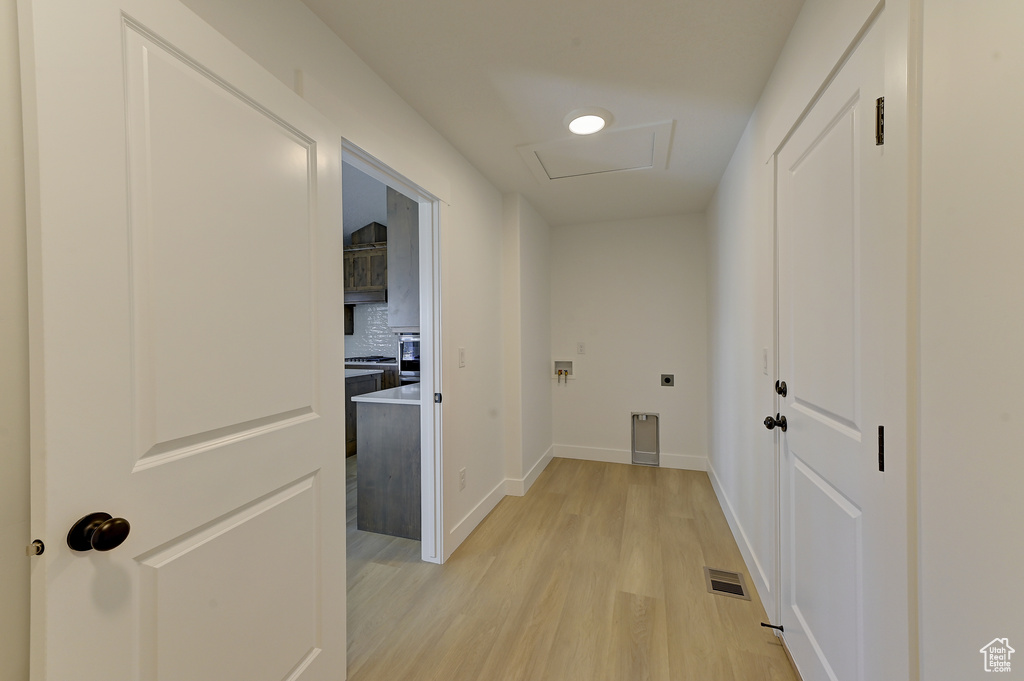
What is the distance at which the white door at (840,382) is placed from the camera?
37.1 inches

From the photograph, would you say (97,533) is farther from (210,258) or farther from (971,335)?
(971,335)

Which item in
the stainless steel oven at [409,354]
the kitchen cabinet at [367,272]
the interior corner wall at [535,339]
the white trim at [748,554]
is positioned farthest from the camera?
the kitchen cabinet at [367,272]

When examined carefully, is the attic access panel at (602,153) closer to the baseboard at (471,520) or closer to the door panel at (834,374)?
the door panel at (834,374)

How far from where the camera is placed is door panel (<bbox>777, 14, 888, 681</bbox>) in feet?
3.24

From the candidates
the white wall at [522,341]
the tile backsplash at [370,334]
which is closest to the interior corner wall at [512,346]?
the white wall at [522,341]

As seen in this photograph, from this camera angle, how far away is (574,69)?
1.71 meters

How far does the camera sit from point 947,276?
0.75 metres

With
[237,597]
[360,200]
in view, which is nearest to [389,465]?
[237,597]

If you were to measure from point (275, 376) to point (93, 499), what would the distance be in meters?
0.46

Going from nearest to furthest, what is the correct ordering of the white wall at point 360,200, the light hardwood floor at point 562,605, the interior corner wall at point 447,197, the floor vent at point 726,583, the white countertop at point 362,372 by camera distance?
the interior corner wall at point 447,197 < the light hardwood floor at point 562,605 < the floor vent at point 726,583 < the white countertop at point 362,372 < the white wall at point 360,200

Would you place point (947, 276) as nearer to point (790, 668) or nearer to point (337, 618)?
point (790, 668)

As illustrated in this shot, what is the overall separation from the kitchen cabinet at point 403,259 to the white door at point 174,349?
1735 millimetres

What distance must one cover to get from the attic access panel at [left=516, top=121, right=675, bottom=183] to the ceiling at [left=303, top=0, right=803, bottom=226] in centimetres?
1

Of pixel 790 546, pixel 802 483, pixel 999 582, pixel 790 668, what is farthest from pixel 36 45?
pixel 790 668
